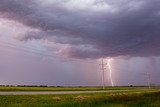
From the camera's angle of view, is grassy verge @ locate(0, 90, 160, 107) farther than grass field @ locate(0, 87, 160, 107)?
No

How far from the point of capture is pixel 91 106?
37.5m

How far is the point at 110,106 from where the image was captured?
37344 mm

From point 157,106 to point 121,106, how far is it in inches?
187

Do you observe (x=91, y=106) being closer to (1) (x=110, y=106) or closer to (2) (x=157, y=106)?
(1) (x=110, y=106)

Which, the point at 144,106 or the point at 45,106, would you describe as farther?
the point at 144,106

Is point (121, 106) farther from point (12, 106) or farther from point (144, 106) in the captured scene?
point (12, 106)

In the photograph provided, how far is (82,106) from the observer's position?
3647cm

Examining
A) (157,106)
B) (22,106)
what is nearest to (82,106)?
(22,106)

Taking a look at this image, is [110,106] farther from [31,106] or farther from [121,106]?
[31,106]

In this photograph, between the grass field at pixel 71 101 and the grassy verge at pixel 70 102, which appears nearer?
the grassy verge at pixel 70 102

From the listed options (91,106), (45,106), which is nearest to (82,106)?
(91,106)

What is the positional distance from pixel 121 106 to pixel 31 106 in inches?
443

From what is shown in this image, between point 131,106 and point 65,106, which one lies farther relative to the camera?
point 131,106

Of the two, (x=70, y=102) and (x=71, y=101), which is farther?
(x=71, y=101)
